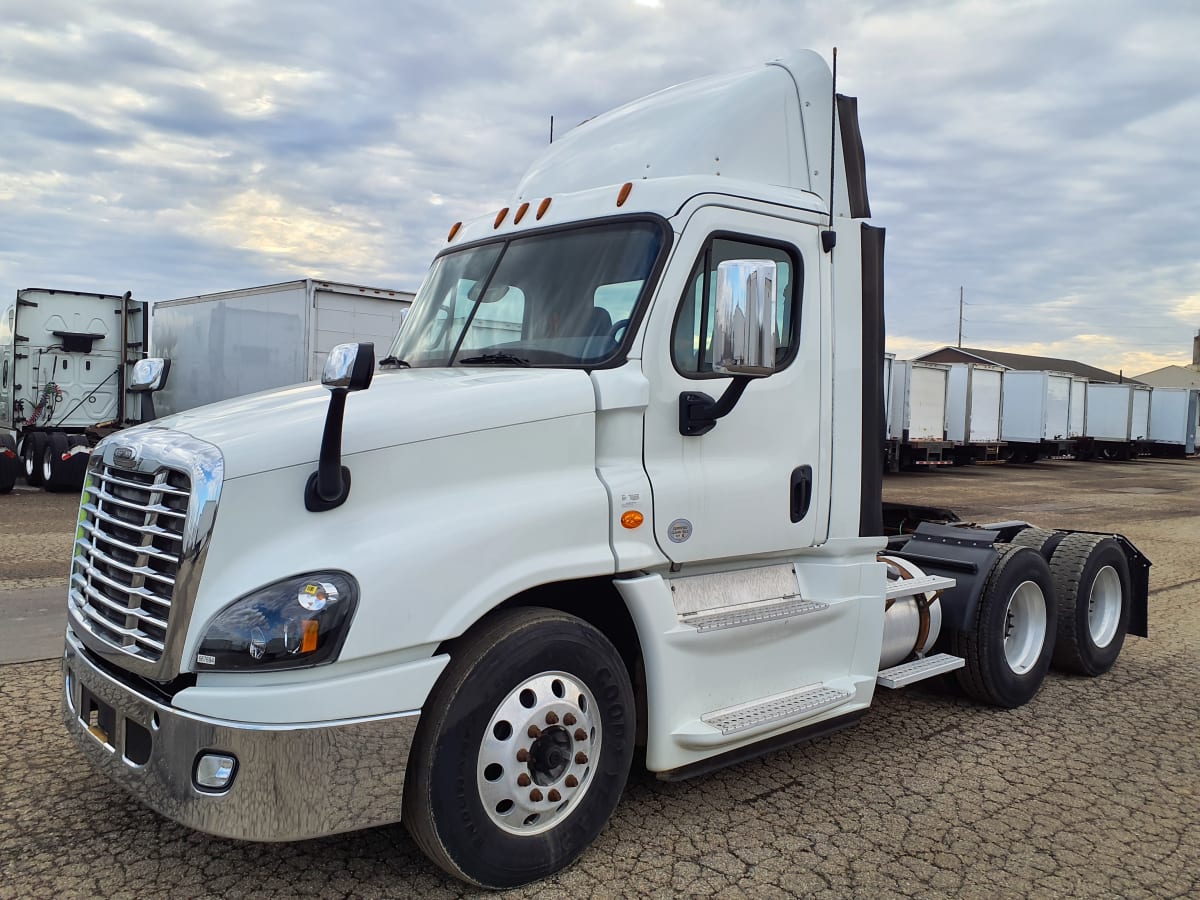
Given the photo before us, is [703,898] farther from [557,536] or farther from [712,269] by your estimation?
[712,269]

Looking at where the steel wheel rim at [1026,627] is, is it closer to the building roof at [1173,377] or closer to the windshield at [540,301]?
the windshield at [540,301]

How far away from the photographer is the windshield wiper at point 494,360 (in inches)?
154

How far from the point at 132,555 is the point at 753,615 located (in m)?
2.39

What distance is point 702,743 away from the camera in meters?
3.74

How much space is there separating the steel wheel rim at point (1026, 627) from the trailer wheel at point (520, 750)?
3.31 m

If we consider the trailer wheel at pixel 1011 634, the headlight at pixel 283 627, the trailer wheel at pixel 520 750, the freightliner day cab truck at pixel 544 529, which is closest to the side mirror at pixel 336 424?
the freightliner day cab truck at pixel 544 529

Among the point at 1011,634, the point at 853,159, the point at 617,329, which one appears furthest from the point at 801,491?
the point at 1011,634

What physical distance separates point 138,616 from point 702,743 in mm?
2083

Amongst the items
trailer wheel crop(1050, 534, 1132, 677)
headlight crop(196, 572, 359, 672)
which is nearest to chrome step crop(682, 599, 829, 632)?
headlight crop(196, 572, 359, 672)

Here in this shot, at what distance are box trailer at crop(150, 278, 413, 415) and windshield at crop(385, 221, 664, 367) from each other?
973 centimetres

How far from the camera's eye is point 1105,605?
21.6 ft

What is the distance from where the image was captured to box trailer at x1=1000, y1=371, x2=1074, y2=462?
116ft

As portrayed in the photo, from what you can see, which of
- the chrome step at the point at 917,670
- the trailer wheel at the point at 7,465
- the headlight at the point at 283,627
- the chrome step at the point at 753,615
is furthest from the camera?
the trailer wheel at the point at 7,465

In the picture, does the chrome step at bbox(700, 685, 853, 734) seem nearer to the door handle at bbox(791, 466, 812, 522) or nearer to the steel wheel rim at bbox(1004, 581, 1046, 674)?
the door handle at bbox(791, 466, 812, 522)
